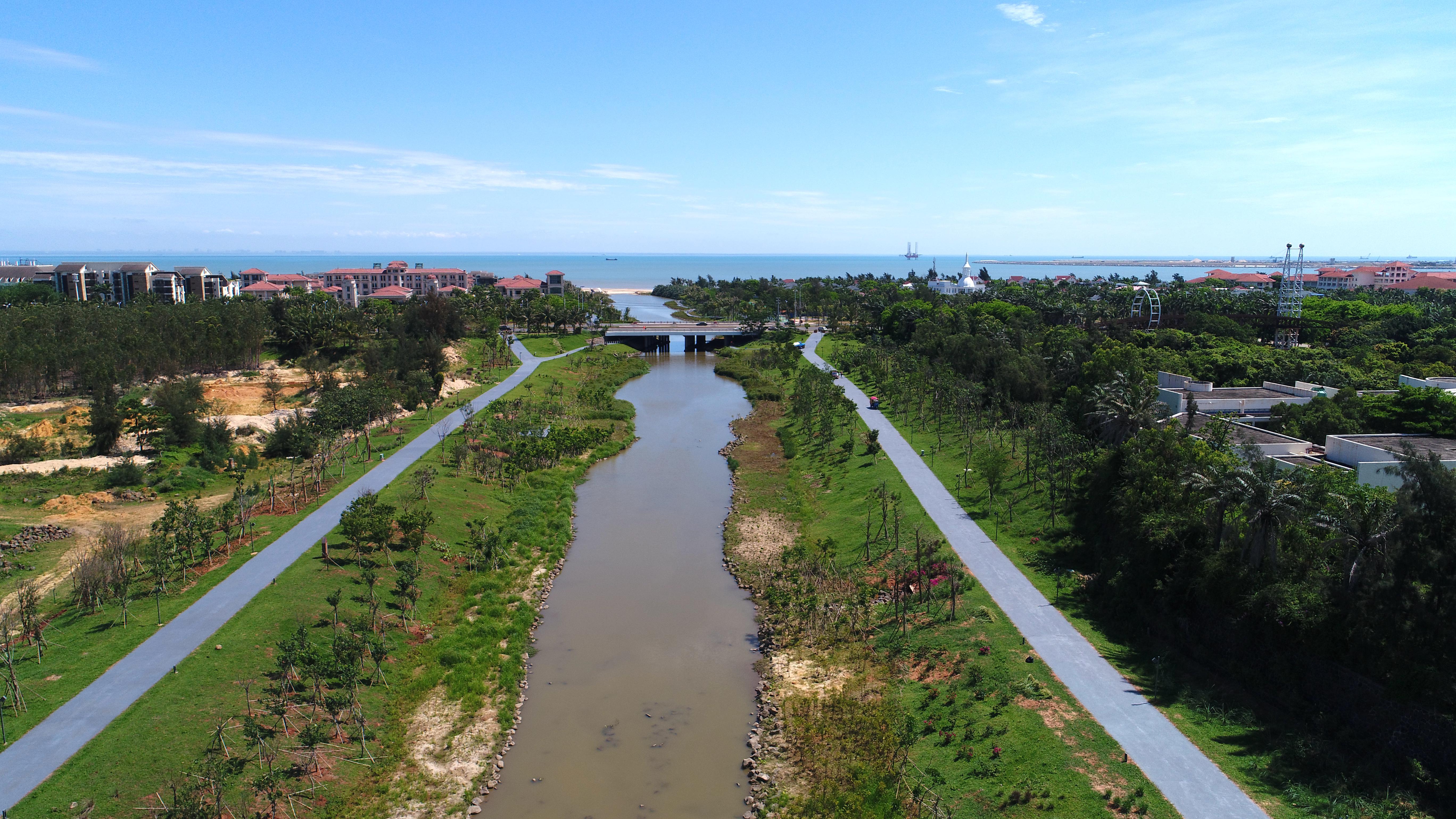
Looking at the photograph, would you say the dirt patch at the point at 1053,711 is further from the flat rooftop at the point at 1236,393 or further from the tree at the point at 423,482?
the tree at the point at 423,482

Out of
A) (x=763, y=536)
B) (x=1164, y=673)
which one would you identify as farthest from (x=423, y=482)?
(x=1164, y=673)

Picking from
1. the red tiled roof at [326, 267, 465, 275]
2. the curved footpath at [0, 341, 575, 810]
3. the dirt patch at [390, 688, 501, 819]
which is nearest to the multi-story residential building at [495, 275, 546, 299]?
the red tiled roof at [326, 267, 465, 275]

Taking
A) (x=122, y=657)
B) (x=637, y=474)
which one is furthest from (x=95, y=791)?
(x=637, y=474)

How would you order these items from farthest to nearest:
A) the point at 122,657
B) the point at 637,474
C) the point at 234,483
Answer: the point at 637,474 < the point at 234,483 < the point at 122,657

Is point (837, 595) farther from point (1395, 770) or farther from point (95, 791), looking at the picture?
point (95, 791)

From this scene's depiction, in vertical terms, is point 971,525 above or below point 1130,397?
below

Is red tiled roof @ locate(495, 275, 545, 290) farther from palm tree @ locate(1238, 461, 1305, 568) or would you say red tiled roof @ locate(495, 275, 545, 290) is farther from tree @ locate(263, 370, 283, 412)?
palm tree @ locate(1238, 461, 1305, 568)

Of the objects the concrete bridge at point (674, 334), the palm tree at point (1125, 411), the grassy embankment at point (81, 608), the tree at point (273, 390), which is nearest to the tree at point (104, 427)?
the grassy embankment at point (81, 608)
